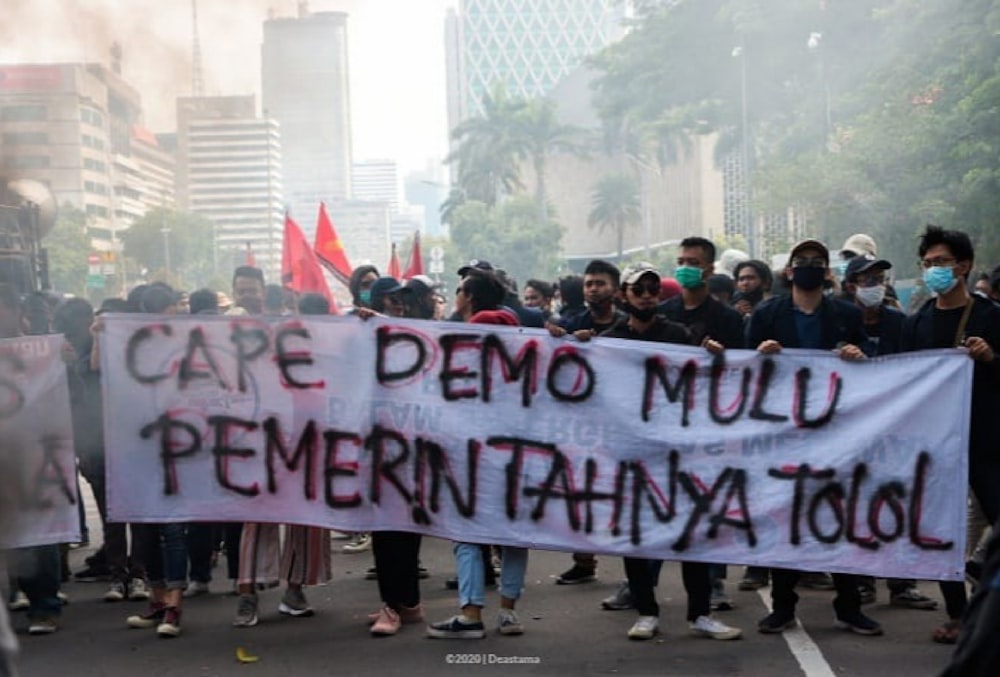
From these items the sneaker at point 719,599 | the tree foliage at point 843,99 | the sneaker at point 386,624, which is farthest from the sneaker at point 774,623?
the tree foliage at point 843,99

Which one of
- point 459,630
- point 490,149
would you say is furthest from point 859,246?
point 490,149

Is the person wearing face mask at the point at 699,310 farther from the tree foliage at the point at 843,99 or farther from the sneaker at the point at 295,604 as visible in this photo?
the tree foliage at the point at 843,99

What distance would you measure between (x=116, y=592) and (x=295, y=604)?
112 centimetres

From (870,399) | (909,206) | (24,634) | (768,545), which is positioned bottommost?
(24,634)

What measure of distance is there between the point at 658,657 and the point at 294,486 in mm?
1883

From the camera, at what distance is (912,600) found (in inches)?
298

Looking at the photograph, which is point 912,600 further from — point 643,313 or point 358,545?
point 358,545

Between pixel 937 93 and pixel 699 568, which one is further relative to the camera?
pixel 937 93

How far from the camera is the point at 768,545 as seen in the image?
22.5 ft

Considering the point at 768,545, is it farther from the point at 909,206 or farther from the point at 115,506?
the point at 909,206

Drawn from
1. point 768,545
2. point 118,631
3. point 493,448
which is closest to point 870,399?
point 768,545

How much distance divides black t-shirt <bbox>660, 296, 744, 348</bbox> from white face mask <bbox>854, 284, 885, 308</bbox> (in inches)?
39.4

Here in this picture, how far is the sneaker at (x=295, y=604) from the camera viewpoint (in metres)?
7.71

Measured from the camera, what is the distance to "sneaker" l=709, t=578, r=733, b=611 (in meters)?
7.63
